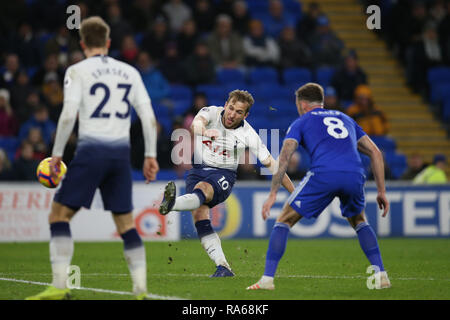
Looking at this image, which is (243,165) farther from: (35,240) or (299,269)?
(299,269)

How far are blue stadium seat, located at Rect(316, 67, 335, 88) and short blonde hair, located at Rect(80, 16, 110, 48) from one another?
→ 13.5 meters

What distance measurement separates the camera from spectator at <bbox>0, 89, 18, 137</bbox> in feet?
55.9

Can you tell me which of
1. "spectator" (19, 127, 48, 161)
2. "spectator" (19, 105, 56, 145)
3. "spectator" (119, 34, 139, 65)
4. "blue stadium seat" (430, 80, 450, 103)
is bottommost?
"spectator" (19, 127, 48, 161)

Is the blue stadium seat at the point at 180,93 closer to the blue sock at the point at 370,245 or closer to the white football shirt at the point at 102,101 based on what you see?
the blue sock at the point at 370,245

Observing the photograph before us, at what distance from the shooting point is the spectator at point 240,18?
2030 cm

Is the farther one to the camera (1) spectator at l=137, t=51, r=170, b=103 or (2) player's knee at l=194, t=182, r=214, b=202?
(1) spectator at l=137, t=51, r=170, b=103

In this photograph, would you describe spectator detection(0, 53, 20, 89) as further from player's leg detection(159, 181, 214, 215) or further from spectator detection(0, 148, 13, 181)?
player's leg detection(159, 181, 214, 215)

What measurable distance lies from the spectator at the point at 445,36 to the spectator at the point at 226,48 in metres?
5.36

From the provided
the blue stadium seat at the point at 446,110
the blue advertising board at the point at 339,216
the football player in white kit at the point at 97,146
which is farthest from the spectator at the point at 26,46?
the football player in white kit at the point at 97,146

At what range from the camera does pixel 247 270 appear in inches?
399

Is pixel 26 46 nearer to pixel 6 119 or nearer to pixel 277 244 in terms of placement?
pixel 6 119

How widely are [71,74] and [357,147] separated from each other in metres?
3.09

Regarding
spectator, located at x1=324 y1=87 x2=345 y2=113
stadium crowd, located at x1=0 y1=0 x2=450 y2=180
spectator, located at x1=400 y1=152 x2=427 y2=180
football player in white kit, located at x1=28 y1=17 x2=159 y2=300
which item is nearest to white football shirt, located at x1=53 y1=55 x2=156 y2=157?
football player in white kit, located at x1=28 y1=17 x2=159 y2=300

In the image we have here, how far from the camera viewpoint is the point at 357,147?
8273 millimetres
